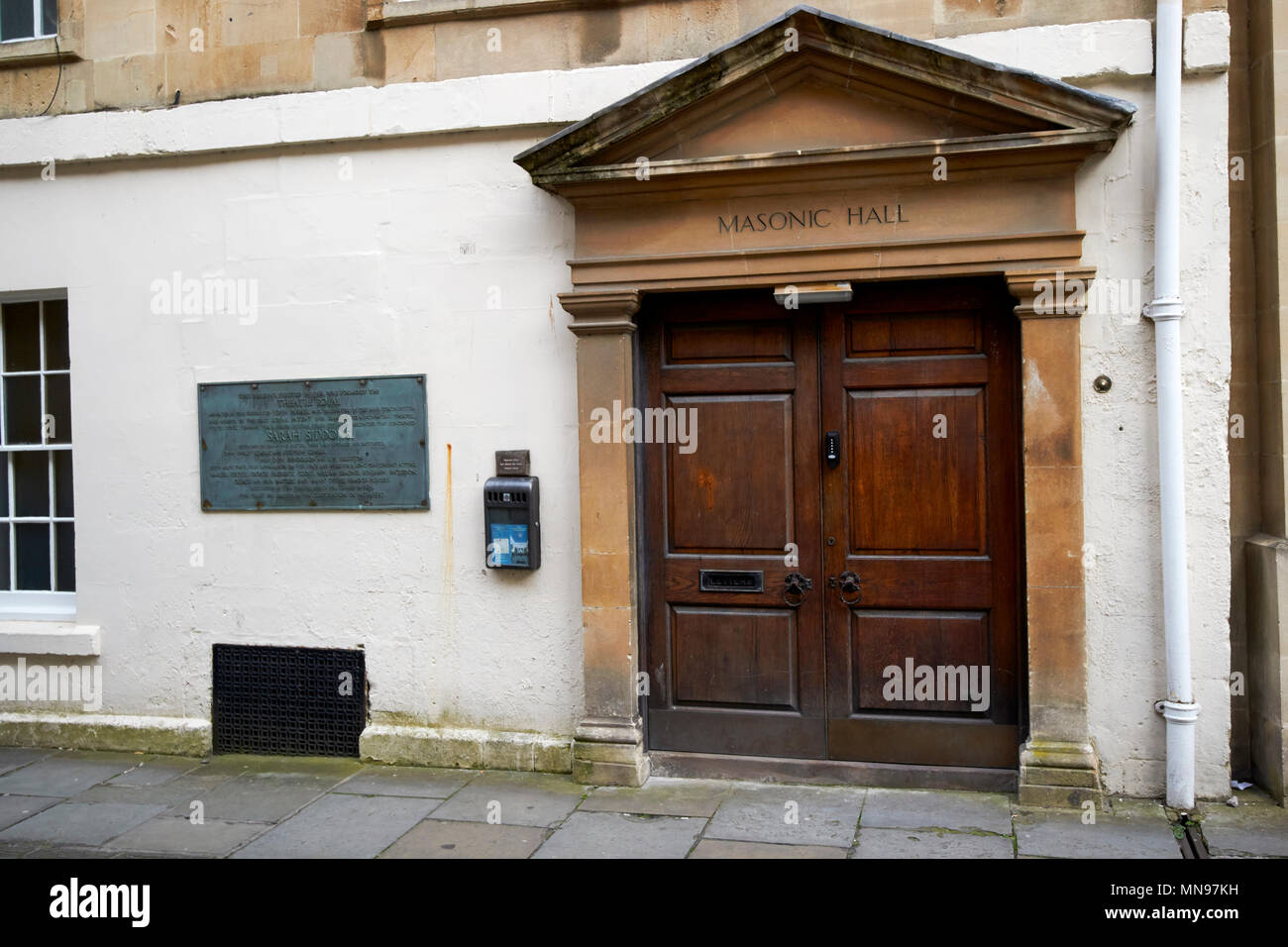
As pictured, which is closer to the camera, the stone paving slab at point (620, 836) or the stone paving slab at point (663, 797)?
the stone paving slab at point (620, 836)

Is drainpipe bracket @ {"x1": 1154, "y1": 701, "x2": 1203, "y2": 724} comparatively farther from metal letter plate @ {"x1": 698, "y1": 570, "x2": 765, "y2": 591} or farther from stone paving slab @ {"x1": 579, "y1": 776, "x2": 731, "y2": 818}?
stone paving slab @ {"x1": 579, "y1": 776, "x2": 731, "y2": 818}

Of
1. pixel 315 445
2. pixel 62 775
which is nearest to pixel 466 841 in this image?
pixel 315 445

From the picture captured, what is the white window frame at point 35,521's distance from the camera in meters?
7.18

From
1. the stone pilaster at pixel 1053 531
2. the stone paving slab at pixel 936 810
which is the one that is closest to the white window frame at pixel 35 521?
the stone paving slab at pixel 936 810

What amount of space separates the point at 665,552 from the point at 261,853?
253 cm

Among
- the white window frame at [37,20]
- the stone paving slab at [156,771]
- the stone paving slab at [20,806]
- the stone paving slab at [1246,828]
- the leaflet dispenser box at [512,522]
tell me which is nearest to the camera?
the stone paving slab at [1246,828]

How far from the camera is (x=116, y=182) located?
6.86 m

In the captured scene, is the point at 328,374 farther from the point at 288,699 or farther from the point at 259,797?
the point at 259,797

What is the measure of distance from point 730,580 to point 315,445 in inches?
102

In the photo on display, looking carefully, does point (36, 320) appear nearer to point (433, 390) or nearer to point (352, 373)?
point (352, 373)

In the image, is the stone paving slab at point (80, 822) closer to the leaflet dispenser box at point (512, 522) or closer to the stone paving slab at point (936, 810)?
the leaflet dispenser box at point (512, 522)

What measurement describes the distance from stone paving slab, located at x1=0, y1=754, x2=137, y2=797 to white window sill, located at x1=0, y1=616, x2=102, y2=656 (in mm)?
652

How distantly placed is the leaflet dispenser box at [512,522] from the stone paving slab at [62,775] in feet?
8.54

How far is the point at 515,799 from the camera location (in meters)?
5.74
